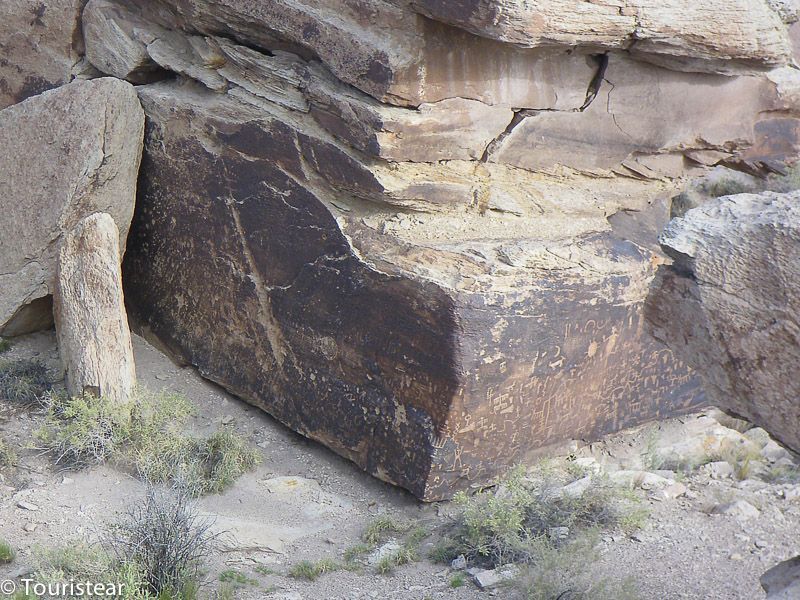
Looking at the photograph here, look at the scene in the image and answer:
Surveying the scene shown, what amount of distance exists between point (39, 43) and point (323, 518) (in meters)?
3.51

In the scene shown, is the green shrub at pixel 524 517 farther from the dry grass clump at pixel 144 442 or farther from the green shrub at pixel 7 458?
the green shrub at pixel 7 458

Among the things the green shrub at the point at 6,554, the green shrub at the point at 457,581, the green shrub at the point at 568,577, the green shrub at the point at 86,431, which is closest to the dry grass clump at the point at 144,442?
the green shrub at the point at 86,431

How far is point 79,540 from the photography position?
3.74 metres

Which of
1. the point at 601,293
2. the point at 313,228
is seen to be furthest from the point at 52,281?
the point at 601,293

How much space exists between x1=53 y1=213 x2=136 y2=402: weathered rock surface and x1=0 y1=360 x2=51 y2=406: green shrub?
0.20 meters

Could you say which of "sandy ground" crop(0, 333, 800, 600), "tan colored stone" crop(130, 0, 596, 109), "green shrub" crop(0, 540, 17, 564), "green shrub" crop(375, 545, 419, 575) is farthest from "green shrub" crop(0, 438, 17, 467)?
"tan colored stone" crop(130, 0, 596, 109)

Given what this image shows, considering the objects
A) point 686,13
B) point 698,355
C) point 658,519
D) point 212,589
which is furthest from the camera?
point 686,13

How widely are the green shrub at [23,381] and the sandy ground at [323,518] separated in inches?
3.4

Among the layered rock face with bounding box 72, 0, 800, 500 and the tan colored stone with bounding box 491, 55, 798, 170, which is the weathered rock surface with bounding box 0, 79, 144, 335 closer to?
the layered rock face with bounding box 72, 0, 800, 500

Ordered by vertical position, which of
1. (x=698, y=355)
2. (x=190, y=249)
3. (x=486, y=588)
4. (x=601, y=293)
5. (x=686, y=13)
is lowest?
(x=486, y=588)

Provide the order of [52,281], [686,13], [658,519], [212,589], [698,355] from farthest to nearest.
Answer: [52,281]
[686,13]
[658,519]
[212,589]
[698,355]

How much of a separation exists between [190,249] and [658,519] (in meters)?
2.85

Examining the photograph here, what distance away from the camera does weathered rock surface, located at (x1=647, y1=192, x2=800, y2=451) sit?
2375 millimetres

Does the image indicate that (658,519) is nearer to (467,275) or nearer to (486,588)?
(486,588)
